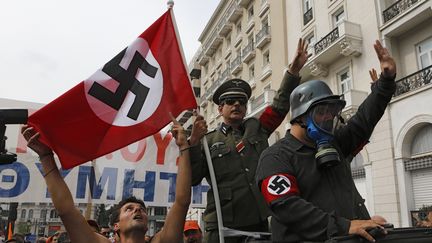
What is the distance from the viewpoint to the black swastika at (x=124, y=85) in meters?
3.29

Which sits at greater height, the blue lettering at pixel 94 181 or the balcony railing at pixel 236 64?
the balcony railing at pixel 236 64

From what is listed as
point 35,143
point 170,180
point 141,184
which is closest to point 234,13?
point 170,180

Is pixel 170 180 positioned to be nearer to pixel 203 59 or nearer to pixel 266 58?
pixel 266 58

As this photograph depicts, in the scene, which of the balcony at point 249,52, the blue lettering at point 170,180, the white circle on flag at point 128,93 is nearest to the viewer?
the white circle on flag at point 128,93

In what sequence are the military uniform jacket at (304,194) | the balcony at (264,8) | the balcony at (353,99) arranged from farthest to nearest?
the balcony at (264,8), the balcony at (353,99), the military uniform jacket at (304,194)

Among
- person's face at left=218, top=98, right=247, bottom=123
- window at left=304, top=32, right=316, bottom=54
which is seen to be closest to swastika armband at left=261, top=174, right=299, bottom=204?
person's face at left=218, top=98, right=247, bottom=123

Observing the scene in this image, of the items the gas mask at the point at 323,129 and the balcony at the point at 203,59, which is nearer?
the gas mask at the point at 323,129

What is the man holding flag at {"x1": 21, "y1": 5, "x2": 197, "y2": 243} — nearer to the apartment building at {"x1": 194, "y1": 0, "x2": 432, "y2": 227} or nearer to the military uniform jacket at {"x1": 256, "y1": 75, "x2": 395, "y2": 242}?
the military uniform jacket at {"x1": 256, "y1": 75, "x2": 395, "y2": 242}

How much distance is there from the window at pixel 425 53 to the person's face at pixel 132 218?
12.1 m

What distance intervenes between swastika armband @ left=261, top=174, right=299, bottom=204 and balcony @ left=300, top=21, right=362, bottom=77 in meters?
13.7

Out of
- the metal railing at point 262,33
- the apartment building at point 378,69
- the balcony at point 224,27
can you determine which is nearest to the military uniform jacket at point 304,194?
the apartment building at point 378,69

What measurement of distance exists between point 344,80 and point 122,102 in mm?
13840

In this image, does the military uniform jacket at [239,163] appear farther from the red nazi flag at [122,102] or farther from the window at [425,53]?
the window at [425,53]

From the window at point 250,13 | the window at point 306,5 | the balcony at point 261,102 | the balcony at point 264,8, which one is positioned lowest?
the balcony at point 261,102
